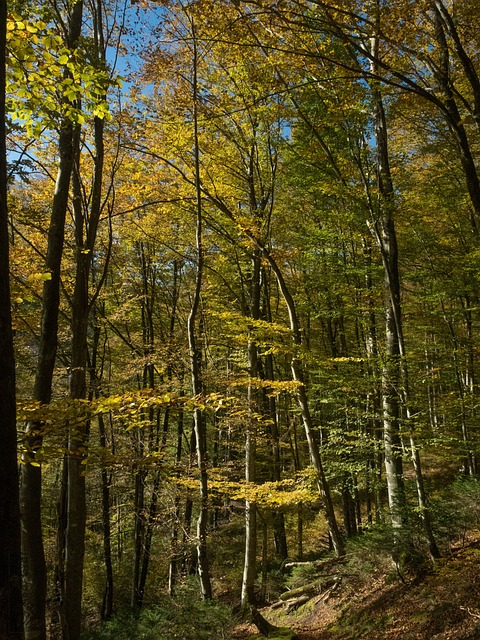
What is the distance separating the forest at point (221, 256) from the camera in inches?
164

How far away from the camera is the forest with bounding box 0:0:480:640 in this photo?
13.6 ft

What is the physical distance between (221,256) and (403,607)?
8865mm

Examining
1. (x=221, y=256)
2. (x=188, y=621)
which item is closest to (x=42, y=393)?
(x=188, y=621)

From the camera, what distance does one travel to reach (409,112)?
7.80m

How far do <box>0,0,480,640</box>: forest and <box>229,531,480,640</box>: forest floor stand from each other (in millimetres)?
307

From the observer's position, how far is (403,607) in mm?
5805

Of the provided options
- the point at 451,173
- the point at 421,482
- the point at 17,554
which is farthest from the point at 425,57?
the point at 451,173

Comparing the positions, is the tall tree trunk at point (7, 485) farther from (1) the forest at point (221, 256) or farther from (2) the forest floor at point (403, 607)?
(2) the forest floor at point (403, 607)

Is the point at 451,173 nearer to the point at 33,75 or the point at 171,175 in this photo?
the point at 171,175

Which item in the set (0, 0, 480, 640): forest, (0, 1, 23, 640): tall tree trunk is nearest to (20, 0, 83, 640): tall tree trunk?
(0, 0, 480, 640): forest

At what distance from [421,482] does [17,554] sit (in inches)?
217

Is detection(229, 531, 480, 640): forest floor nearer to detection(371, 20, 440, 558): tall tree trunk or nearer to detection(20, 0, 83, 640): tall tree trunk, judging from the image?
detection(371, 20, 440, 558): tall tree trunk

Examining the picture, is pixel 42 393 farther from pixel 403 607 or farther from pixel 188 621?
pixel 403 607

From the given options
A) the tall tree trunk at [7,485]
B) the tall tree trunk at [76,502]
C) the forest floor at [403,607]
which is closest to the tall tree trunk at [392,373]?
the forest floor at [403,607]
